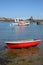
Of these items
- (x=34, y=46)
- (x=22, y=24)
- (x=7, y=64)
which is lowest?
(x=22, y=24)

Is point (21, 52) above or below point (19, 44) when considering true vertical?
below

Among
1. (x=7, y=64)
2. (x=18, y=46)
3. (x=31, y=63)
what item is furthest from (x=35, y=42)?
(x=7, y=64)

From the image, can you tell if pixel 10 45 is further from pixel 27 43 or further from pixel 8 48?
pixel 27 43

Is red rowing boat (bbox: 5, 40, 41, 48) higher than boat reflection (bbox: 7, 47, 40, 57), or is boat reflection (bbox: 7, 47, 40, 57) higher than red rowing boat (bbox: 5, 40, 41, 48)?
red rowing boat (bbox: 5, 40, 41, 48)

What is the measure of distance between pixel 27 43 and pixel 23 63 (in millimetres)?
7665

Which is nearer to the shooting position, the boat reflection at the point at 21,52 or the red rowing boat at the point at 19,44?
the boat reflection at the point at 21,52

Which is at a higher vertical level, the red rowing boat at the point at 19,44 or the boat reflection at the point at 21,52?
the red rowing boat at the point at 19,44

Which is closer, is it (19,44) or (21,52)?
(21,52)

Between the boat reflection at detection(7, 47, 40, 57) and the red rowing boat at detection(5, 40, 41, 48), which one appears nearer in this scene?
the boat reflection at detection(7, 47, 40, 57)

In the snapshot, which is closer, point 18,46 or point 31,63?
point 31,63

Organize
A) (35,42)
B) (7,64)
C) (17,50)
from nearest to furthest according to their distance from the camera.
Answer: (7,64) → (17,50) → (35,42)

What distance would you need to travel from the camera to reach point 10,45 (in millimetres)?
20656

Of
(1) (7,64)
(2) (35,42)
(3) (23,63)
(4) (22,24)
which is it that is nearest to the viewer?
(1) (7,64)

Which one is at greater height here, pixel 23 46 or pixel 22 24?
pixel 23 46
